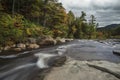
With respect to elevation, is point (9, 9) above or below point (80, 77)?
above

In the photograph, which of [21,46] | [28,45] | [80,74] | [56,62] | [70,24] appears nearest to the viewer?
[80,74]

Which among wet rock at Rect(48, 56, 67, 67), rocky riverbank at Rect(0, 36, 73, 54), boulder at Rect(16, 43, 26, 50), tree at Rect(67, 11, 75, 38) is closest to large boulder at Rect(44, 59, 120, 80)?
wet rock at Rect(48, 56, 67, 67)

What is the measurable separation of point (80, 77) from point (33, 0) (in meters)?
29.5

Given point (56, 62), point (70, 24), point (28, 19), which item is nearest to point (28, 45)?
point (56, 62)

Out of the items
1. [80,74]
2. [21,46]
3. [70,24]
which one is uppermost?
[70,24]

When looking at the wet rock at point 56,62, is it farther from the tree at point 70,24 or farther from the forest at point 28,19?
the tree at point 70,24

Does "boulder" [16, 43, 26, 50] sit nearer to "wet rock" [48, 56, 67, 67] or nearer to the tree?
Answer: "wet rock" [48, 56, 67, 67]

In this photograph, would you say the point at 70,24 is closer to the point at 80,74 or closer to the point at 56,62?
the point at 56,62

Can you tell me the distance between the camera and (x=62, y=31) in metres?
46.1

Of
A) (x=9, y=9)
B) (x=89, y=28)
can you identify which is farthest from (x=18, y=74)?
(x=89, y=28)

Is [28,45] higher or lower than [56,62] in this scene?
higher

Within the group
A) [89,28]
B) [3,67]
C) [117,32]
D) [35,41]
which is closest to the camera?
[3,67]

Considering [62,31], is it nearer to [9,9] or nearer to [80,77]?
[9,9]

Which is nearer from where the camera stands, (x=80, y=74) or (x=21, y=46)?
(x=80, y=74)
